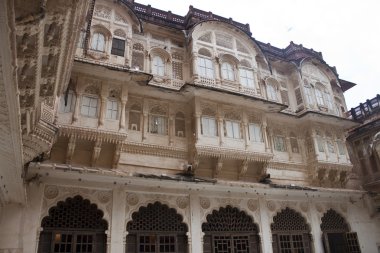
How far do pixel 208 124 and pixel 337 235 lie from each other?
759 cm

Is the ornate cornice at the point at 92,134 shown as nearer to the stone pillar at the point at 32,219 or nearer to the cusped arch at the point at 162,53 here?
the stone pillar at the point at 32,219

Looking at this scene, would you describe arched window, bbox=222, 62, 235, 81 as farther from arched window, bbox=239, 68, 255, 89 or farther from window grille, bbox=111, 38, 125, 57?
window grille, bbox=111, 38, 125, 57

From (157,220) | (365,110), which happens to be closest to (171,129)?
(157,220)

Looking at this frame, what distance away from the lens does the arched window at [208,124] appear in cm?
1147

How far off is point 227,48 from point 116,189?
774 centimetres

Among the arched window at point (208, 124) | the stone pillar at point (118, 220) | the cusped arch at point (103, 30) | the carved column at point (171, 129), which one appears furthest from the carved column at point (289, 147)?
the cusped arch at point (103, 30)

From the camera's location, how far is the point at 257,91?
13281mm

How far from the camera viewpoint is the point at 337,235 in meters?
13.3

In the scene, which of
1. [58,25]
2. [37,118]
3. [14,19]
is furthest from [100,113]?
[14,19]

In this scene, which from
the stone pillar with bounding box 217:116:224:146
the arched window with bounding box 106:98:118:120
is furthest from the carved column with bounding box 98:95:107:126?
the stone pillar with bounding box 217:116:224:146

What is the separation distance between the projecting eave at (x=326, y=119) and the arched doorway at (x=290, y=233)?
4.23 meters

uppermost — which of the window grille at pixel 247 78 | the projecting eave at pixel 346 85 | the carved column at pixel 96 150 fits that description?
the projecting eave at pixel 346 85

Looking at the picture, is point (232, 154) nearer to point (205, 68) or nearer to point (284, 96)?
point (205, 68)

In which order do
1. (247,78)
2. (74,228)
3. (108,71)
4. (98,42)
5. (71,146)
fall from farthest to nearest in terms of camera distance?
(247,78)
(98,42)
(108,71)
(71,146)
(74,228)
